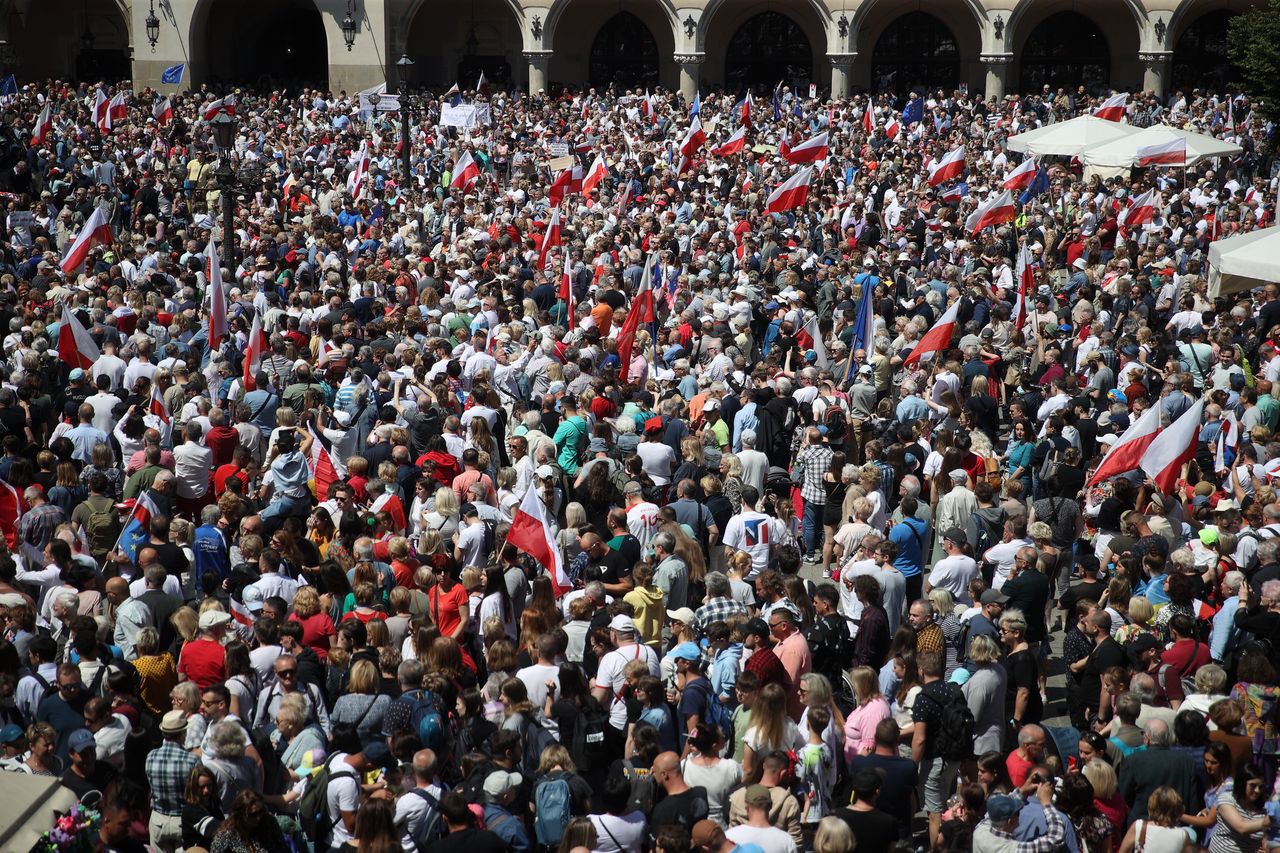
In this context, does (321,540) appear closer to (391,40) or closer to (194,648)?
(194,648)

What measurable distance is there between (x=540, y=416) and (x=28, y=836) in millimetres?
7166

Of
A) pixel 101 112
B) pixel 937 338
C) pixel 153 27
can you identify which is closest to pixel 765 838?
pixel 937 338

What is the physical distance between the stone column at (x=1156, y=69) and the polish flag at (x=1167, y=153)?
65.4 feet

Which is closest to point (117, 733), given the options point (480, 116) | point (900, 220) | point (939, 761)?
point (939, 761)

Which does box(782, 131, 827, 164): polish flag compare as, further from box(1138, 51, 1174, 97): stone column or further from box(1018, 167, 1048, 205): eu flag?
box(1138, 51, 1174, 97): stone column

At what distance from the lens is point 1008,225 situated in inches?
861

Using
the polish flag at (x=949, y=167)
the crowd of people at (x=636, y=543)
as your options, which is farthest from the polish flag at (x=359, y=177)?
Result: the polish flag at (x=949, y=167)

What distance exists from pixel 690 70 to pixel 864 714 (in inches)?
1403

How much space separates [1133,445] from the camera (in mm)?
10508

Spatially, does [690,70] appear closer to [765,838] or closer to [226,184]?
[226,184]

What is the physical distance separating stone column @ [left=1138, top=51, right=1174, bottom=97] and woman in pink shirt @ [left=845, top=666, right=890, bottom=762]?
36.4 meters

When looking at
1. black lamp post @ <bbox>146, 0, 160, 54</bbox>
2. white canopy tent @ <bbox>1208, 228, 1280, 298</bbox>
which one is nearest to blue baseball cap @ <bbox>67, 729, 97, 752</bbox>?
white canopy tent @ <bbox>1208, 228, 1280, 298</bbox>

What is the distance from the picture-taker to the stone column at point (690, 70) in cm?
4097

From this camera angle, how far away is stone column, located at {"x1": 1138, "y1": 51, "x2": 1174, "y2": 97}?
1582 inches
